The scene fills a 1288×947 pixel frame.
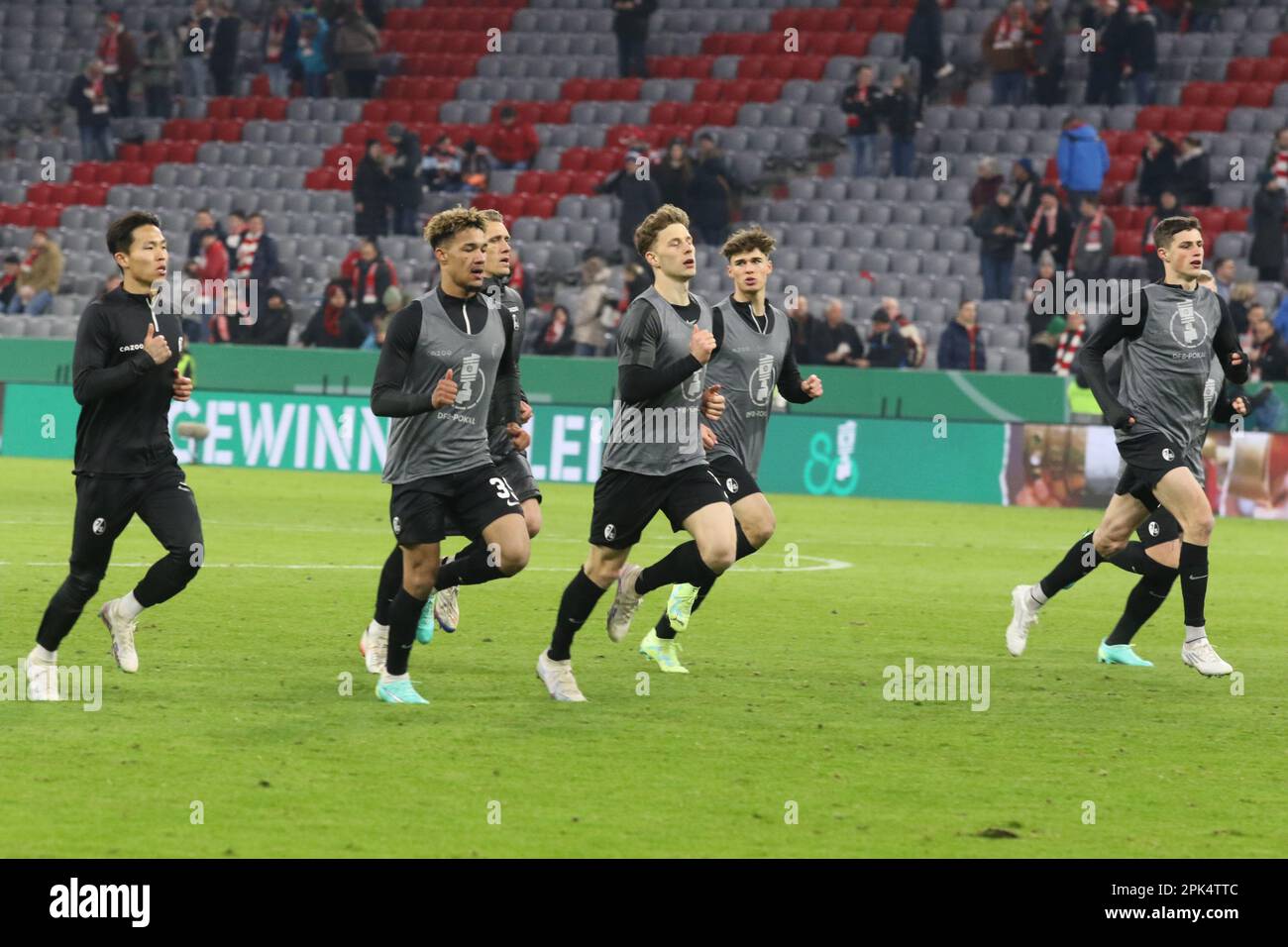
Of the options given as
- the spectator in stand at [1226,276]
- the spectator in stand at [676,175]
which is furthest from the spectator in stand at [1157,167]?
the spectator in stand at [676,175]

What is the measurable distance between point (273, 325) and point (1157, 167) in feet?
39.5

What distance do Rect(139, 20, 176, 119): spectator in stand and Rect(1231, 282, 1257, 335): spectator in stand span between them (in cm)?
2014

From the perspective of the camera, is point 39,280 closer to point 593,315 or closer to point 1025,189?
point 593,315

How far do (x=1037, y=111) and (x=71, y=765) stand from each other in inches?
1007

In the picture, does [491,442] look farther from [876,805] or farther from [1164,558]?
[876,805]

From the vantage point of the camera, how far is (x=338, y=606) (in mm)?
13375

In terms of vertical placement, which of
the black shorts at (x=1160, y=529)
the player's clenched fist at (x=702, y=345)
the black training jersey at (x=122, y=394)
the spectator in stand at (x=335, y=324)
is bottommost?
the spectator in stand at (x=335, y=324)

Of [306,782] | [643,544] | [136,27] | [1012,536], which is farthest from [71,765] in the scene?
[136,27]

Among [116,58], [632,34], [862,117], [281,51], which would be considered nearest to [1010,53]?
[862,117]

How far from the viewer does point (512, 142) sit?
33781 mm

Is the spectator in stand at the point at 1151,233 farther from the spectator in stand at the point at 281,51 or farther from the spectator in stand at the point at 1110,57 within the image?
the spectator in stand at the point at 281,51

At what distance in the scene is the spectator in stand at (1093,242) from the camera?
27094 mm

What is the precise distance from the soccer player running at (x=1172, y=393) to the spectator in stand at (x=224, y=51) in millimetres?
28502

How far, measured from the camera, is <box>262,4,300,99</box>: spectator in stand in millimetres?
37438
